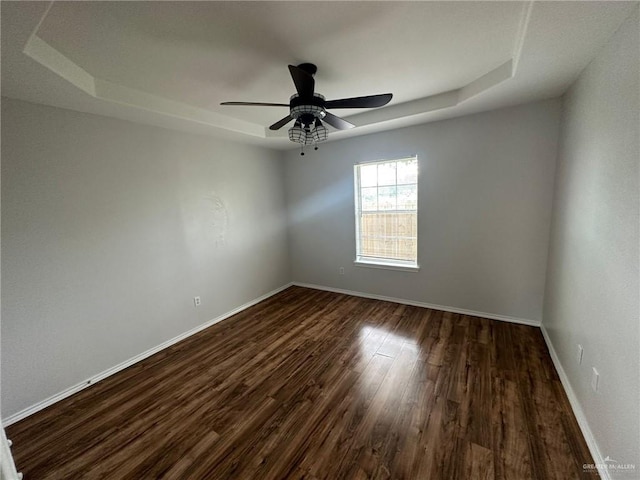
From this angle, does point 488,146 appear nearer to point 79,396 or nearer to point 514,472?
point 514,472

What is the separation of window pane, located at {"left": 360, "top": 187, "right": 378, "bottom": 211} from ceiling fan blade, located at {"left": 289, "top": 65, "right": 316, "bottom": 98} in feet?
7.18

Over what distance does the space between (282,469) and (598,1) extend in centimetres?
297

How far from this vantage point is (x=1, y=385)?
191cm

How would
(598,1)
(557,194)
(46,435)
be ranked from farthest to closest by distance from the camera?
(557,194)
(46,435)
(598,1)

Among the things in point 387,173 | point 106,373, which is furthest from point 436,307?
point 106,373

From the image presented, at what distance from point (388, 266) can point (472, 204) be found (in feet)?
4.49

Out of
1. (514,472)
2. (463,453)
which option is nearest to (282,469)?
(463,453)

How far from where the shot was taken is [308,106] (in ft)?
6.39

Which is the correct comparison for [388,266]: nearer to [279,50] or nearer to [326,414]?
[326,414]

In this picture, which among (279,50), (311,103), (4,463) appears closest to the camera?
(4,463)

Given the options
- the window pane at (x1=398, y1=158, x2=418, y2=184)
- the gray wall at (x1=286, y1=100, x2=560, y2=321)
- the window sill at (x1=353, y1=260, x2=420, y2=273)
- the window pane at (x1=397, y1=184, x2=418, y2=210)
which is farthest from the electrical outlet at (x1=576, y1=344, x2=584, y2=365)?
the window pane at (x1=398, y1=158, x2=418, y2=184)

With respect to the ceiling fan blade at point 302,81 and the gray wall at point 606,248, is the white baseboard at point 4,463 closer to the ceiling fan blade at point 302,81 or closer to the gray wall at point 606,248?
the ceiling fan blade at point 302,81

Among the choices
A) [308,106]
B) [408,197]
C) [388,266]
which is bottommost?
[388,266]

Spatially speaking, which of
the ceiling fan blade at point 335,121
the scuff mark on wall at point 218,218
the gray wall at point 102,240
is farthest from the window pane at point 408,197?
the scuff mark on wall at point 218,218
